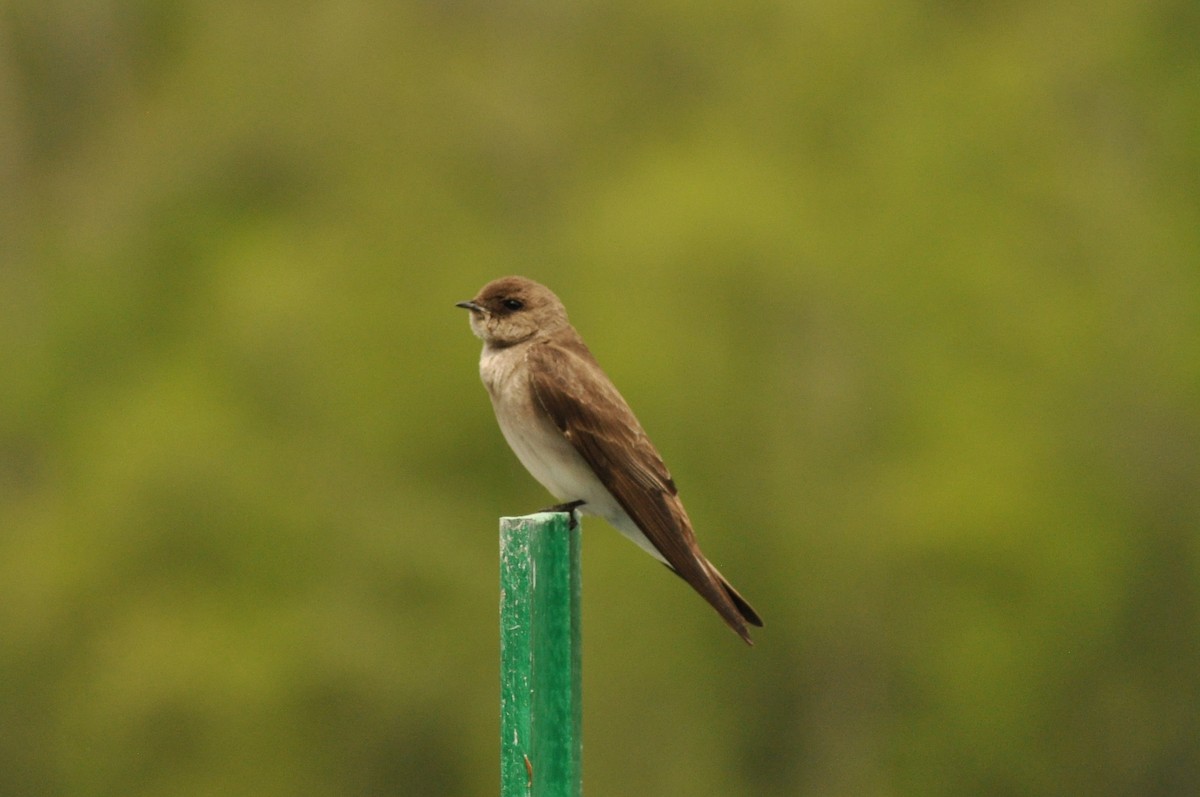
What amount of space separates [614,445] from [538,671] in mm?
1634

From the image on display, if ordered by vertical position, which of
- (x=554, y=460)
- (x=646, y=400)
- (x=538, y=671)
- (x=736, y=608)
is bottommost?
(x=538, y=671)

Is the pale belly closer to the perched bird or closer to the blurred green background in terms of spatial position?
the perched bird

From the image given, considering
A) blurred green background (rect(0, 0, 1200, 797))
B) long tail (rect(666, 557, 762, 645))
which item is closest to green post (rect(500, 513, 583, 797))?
long tail (rect(666, 557, 762, 645))

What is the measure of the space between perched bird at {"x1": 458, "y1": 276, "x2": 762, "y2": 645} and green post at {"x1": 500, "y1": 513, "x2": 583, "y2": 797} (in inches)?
39.7

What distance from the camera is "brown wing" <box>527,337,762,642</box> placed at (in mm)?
5730

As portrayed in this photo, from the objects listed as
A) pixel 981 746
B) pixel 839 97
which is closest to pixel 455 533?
pixel 981 746

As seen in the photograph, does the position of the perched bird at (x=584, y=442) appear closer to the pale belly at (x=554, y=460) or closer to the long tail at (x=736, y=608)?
the pale belly at (x=554, y=460)

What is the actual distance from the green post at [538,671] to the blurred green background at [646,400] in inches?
482

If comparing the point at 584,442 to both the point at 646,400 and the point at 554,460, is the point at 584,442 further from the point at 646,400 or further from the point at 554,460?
the point at 646,400

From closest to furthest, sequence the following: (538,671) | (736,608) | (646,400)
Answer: (538,671) < (736,608) < (646,400)

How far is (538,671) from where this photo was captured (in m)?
4.52

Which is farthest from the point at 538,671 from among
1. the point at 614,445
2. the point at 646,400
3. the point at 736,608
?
the point at 646,400

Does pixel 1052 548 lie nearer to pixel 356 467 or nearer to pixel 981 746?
pixel 981 746

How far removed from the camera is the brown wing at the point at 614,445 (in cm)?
573
